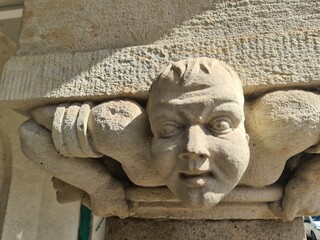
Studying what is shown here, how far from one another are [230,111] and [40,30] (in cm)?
66

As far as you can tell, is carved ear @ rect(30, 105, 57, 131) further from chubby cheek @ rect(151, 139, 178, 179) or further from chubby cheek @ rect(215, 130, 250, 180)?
chubby cheek @ rect(215, 130, 250, 180)

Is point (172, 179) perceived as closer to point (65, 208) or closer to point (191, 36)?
point (191, 36)

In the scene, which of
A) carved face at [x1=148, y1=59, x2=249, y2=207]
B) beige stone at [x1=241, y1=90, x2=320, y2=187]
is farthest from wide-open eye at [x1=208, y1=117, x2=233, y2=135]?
beige stone at [x1=241, y1=90, x2=320, y2=187]

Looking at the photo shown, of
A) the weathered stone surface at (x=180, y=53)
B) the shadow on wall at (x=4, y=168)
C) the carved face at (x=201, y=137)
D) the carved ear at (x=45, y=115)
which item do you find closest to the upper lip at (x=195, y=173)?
the carved face at (x=201, y=137)

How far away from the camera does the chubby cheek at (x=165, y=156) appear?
33.8 inches

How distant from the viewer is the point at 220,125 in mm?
859

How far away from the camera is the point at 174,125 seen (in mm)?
875

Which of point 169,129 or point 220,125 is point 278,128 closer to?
point 220,125

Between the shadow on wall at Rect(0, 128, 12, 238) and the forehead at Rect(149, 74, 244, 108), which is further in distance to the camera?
the shadow on wall at Rect(0, 128, 12, 238)

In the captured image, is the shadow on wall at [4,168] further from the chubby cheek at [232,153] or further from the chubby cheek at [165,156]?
the chubby cheek at [232,153]

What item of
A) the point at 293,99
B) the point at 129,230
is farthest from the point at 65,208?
the point at 293,99

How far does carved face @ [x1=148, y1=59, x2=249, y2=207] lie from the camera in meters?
0.84

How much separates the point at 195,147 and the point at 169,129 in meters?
0.09

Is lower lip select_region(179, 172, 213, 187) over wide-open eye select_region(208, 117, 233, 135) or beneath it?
beneath
